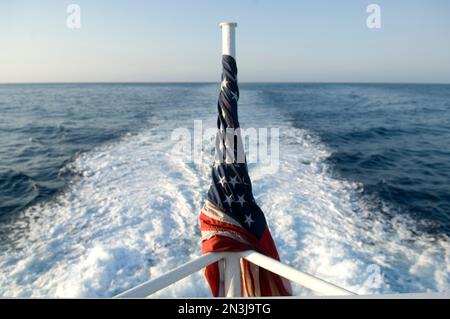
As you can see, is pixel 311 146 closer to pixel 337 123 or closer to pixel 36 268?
pixel 337 123

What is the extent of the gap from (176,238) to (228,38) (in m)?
3.29

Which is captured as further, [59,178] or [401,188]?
[59,178]

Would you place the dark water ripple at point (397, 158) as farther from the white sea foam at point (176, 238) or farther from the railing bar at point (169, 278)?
the railing bar at point (169, 278)

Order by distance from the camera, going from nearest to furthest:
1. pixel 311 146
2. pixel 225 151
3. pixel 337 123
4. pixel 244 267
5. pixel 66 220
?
1. pixel 244 267
2. pixel 225 151
3. pixel 66 220
4. pixel 311 146
5. pixel 337 123

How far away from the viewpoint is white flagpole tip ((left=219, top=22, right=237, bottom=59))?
1.63 meters

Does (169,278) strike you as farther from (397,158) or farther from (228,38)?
(397,158)

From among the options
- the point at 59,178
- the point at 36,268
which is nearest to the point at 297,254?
the point at 36,268

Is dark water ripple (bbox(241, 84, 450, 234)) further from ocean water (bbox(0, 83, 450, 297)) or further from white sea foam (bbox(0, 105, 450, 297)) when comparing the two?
white sea foam (bbox(0, 105, 450, 297))

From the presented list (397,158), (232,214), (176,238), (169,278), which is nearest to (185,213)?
(176,238)

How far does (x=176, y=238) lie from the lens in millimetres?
4293

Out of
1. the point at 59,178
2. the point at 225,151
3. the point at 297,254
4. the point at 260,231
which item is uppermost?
the point at 225,151

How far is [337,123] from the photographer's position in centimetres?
1445

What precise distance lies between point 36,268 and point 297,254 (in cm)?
337

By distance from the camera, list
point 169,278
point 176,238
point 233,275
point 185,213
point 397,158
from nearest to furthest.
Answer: point 169,278
point 233,275
point 176,238
point 185,213
point 397,158
